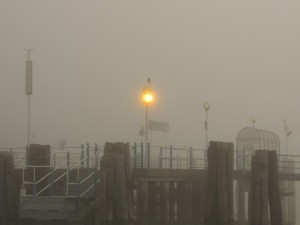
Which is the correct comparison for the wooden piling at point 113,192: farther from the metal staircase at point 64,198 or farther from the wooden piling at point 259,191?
the wooden piling at point 259,191

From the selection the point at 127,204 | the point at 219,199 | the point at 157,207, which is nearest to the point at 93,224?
the point at 127,204

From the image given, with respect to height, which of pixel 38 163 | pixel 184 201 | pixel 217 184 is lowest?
pixel 184 201

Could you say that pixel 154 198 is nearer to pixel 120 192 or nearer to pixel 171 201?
pixel 171 201

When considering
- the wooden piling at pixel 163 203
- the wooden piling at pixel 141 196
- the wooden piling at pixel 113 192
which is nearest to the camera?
the wooden piling at pixel 113 192

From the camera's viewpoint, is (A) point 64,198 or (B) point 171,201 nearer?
(A) point 64,198

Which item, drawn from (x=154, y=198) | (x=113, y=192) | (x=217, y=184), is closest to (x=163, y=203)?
(x=154, y=198)

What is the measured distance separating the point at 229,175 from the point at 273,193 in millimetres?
1732

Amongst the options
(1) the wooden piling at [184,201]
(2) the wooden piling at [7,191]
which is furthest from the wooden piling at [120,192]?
(1) the wooden piling at [184,201]

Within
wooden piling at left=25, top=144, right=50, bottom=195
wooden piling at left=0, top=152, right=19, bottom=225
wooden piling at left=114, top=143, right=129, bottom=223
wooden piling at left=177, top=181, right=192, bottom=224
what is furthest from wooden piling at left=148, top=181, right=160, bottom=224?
wooden piling at left=0, top=152, right=19, bottom=225

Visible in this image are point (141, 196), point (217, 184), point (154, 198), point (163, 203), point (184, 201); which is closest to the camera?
point (217, 184)

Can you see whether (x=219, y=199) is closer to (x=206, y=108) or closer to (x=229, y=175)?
(x=229, y=175)

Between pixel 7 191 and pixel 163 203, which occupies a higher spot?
pixel 7 191

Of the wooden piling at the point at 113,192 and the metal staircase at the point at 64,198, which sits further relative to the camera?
the metal staircase at the point at 64,198

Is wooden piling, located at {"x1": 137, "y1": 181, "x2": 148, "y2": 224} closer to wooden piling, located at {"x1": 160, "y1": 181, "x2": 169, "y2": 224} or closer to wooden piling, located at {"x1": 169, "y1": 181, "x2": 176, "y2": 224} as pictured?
wooden piling, located at {"x1": 160, "y1": 181, "x2": 169, "y2": 224}
